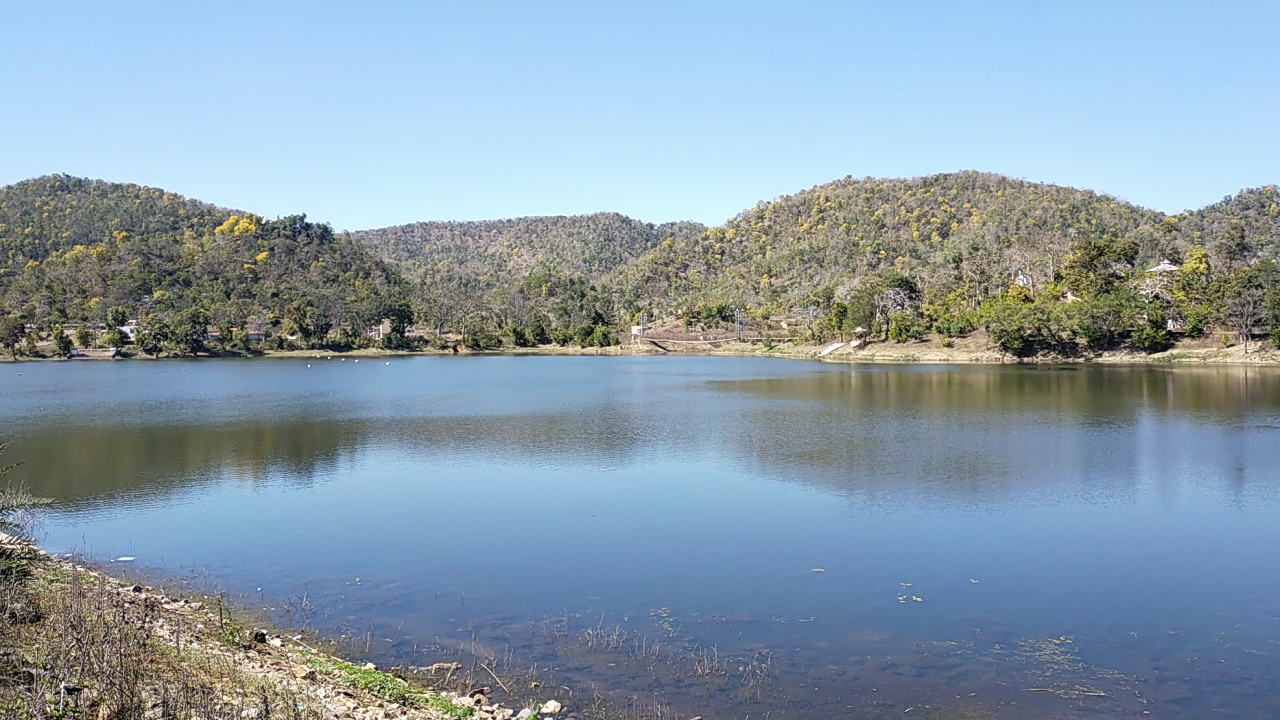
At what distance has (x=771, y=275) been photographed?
123312 millimetres

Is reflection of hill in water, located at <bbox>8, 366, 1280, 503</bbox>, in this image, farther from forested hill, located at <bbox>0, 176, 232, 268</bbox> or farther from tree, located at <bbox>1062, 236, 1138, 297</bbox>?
forested hill, located at <bbox>0, 176, 232, 268</bbox>

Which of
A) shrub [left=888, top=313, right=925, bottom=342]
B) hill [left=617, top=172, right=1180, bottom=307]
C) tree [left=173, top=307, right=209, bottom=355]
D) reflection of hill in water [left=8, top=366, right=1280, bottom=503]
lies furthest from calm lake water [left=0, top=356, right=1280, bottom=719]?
hill [left=617, top=172, right=1180, bottom=307]

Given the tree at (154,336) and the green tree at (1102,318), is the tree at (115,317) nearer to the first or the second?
the tree at (154,336)

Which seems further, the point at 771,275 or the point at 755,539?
the point at 771,275

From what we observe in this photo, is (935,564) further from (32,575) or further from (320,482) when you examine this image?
(320,482)

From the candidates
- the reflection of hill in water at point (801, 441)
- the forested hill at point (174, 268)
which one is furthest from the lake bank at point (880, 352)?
the reflection of hill in water at point (801, 441)

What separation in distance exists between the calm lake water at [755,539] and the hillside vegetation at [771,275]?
31647 millimetres

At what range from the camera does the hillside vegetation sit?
214ft

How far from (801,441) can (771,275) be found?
98226 mm

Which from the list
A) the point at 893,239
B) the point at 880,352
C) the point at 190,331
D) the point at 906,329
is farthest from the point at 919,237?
the point at 190,331

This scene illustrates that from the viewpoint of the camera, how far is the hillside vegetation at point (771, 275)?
214ft

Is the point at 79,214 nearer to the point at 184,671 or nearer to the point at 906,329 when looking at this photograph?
the point at 906,329

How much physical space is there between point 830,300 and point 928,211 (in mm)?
53639

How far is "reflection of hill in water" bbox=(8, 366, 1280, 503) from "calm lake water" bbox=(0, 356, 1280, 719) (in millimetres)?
172
